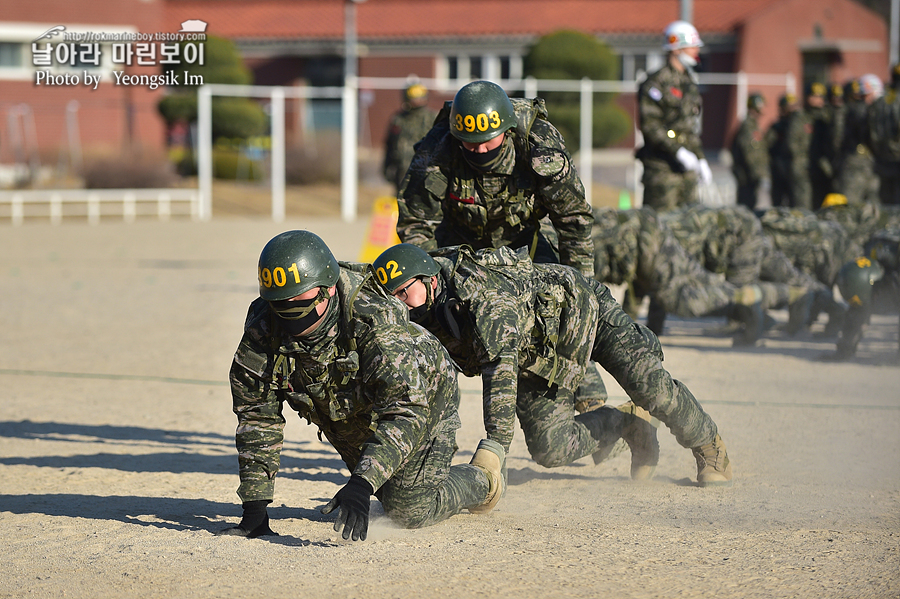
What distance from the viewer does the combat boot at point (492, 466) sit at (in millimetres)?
4762

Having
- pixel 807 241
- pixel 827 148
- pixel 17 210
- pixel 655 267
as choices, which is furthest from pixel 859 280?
pixel 17 210

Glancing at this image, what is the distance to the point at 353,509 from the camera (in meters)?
3.91

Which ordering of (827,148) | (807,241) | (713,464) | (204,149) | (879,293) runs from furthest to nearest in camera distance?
1. (204,149)
2. (827,148)
3. (807,241)
4. (879,293)
5. (713,464)

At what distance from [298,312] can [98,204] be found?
21060 mm

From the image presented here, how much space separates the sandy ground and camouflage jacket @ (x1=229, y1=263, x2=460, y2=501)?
446 mm

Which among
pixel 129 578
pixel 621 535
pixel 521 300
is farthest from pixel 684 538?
pixel 129 578

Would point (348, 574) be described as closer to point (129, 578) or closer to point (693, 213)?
point (129, 578)

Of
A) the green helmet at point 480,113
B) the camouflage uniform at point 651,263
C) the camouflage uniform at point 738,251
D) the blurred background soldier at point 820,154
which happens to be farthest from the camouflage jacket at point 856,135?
the green helmet at point 480,113

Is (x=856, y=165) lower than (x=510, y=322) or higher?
higher

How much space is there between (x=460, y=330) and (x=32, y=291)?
9799mm

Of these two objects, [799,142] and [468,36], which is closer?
[799,142]

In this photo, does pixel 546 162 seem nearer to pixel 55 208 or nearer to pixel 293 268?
pixel 293 268

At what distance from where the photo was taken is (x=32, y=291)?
Answer: 43.3 ft

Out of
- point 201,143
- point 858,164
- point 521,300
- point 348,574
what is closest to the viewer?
point 348,574
